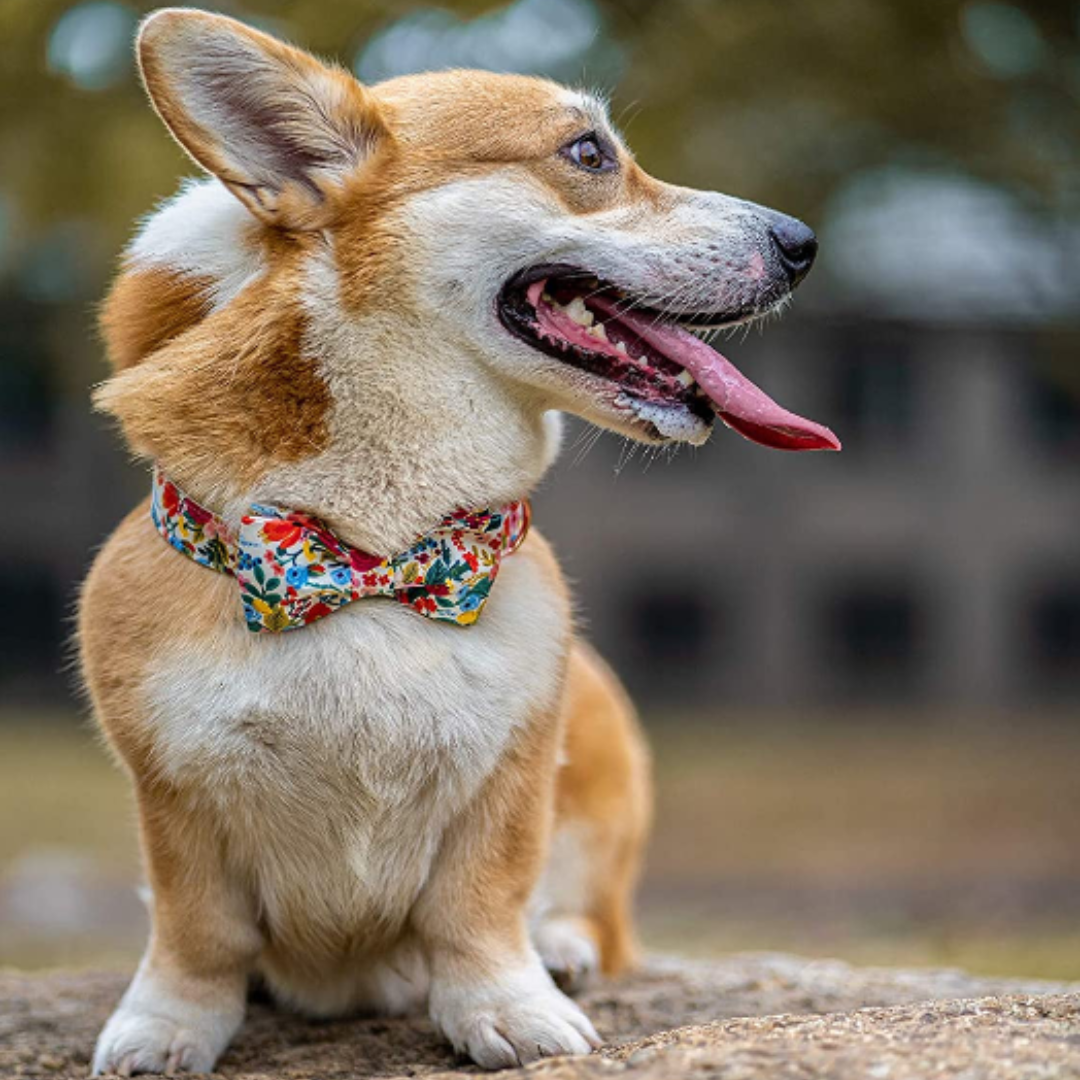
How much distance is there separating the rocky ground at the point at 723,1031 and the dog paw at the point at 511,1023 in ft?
0.19

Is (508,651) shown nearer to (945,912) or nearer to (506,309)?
(506,309)

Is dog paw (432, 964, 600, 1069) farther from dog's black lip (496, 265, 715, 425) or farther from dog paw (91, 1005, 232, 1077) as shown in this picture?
dog's black lip (496, 265, 715, 425)

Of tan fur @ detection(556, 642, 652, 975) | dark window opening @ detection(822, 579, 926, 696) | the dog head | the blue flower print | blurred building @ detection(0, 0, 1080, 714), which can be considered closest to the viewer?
the blue flower print

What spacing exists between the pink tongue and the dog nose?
0.26 metres

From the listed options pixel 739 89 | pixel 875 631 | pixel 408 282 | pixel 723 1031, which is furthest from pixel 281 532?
pixel 875 631

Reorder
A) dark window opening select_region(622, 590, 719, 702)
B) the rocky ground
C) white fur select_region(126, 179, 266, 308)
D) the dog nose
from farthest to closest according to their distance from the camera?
dark window opening select_region(622, 590, 719, 702) < the dog nose < white fur select_region(126, 179, 266, 308) < the rocky ground

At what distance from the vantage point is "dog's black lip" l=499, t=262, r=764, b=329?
3311mm

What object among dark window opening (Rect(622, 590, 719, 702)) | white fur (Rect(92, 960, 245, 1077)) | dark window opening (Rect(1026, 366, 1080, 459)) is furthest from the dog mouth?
dark window opening (Rect(622, 590, 719, 702))

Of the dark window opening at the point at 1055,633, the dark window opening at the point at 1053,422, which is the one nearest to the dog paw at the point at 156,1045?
the dark window opening at the point at 1053,422

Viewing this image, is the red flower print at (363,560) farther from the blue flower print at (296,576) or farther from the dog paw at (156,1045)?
the dog paw at (156,1045)

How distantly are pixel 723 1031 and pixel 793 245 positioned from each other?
1616mm

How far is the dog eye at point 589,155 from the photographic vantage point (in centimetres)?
345

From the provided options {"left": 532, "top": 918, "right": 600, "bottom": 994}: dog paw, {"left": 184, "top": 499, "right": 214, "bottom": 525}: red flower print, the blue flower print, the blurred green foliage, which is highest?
the blurred green foliage

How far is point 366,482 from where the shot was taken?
316 centimetres
